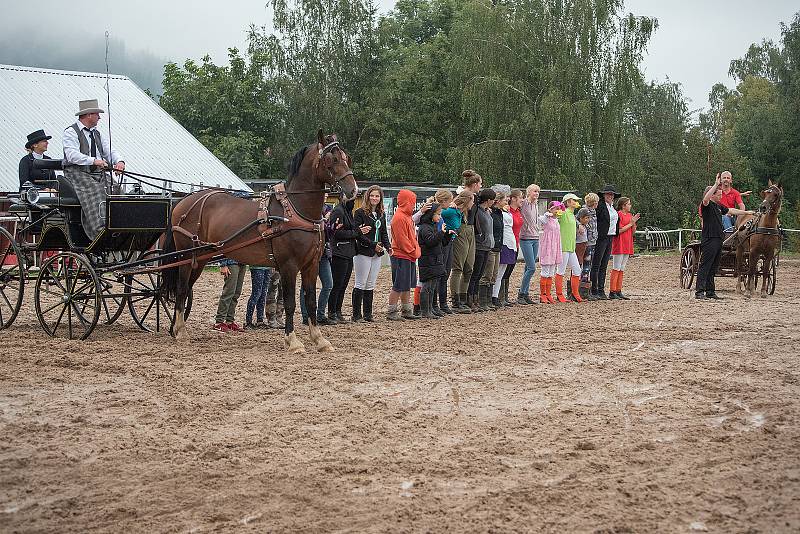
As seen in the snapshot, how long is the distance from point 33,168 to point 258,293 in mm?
3052

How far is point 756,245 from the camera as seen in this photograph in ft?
51.4

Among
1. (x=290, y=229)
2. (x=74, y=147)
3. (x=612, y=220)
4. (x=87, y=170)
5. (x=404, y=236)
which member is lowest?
(x=404, y=236)

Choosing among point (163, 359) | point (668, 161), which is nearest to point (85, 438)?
point (163, 359)

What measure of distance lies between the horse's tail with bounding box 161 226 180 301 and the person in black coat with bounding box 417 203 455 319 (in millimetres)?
3638

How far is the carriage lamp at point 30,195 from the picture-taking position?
1033 centimetres

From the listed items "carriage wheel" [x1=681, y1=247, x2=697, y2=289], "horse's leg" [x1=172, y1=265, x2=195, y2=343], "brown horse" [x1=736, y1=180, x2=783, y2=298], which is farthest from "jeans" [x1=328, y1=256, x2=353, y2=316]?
"carriage wheel" [x1=681, y1=247, x2=697, y2=289]

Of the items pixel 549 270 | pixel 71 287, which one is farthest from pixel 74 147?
pixel 549 270

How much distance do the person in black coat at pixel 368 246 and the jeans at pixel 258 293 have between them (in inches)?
51.0

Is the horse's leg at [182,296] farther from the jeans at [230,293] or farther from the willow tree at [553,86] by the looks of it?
the willow tree at [553,86]

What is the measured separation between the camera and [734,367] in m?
8.39

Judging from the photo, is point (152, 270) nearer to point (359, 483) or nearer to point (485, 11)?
point (359, 483)

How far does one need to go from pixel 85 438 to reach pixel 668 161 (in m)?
43.9

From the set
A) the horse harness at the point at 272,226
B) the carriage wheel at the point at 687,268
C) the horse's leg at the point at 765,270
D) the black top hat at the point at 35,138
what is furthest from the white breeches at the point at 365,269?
the carriage wheel at the point at 687,268

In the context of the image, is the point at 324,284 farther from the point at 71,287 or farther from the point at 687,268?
the point at 687,268
